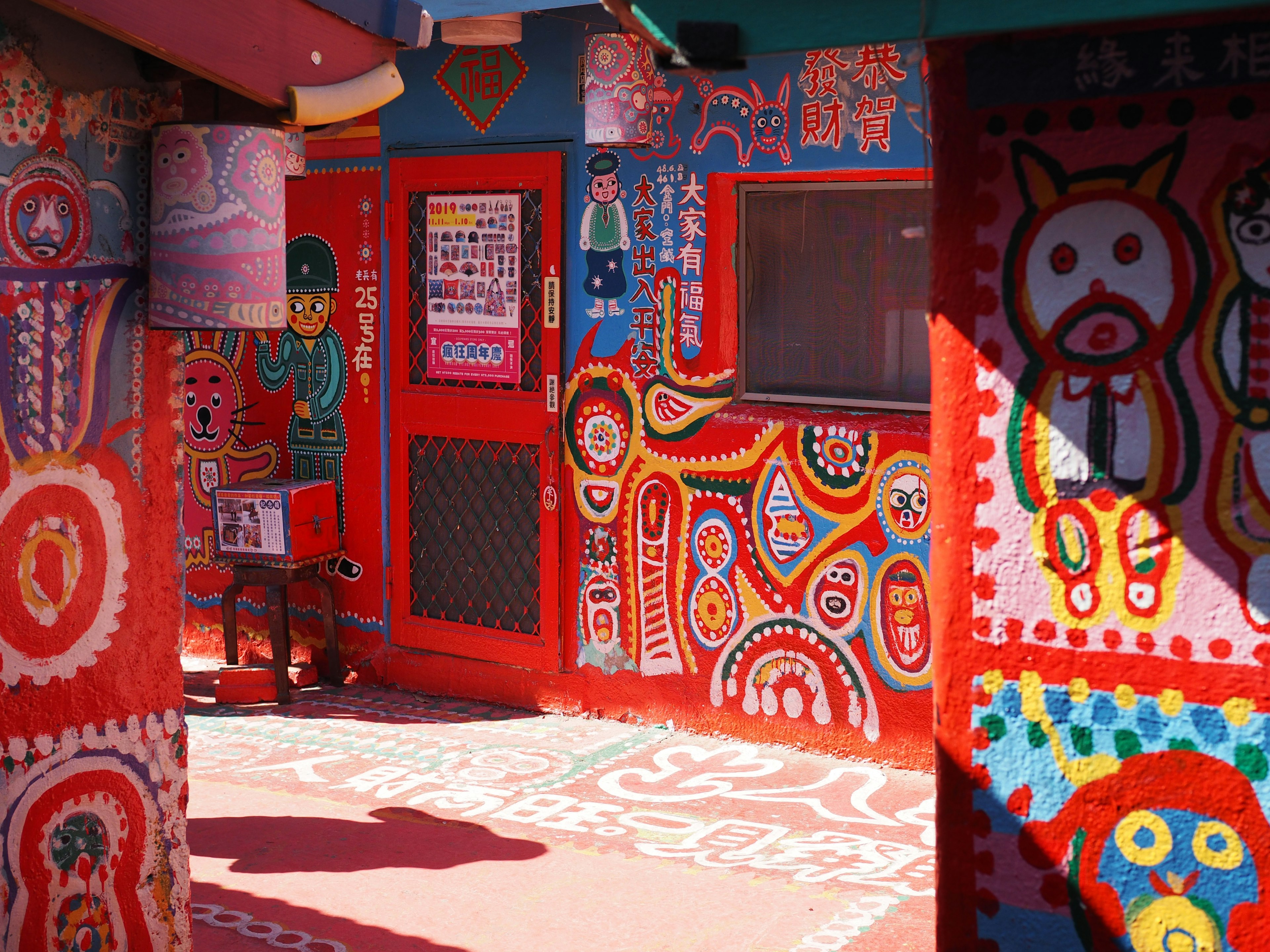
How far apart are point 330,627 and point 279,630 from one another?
0.94 feet

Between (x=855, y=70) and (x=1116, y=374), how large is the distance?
3.89 m

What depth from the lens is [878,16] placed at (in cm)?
194

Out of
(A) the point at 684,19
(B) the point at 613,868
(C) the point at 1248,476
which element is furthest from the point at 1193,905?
(B) the point at 613,868

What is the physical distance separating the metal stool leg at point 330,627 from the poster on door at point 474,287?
125 cm

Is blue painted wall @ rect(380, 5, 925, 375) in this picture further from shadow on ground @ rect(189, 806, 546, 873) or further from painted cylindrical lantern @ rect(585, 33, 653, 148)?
shadow on ground @ rect(189, 806, 546, 873)

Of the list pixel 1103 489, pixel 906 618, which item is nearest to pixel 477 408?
pixel 906 618

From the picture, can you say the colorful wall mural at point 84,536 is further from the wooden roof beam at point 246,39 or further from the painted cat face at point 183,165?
the wooden roof beam at point 246,39

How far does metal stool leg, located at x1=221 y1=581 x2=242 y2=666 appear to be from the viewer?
290 inches

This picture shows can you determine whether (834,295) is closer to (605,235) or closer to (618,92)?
(605,235)

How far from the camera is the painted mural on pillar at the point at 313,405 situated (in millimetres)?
7273

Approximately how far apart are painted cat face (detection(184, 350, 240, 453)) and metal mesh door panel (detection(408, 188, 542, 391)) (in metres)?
1.31

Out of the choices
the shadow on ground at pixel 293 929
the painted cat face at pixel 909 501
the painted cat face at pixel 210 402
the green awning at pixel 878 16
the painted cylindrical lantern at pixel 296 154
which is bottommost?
the shadow on ground at pixel 293 929

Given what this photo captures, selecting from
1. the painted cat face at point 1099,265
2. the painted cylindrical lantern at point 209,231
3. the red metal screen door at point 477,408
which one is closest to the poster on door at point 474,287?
the red metal screen door at point 477,408

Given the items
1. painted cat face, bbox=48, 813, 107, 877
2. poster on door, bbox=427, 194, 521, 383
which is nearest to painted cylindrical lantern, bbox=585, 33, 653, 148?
poster on door, bbox=427, 194, 521, 383
